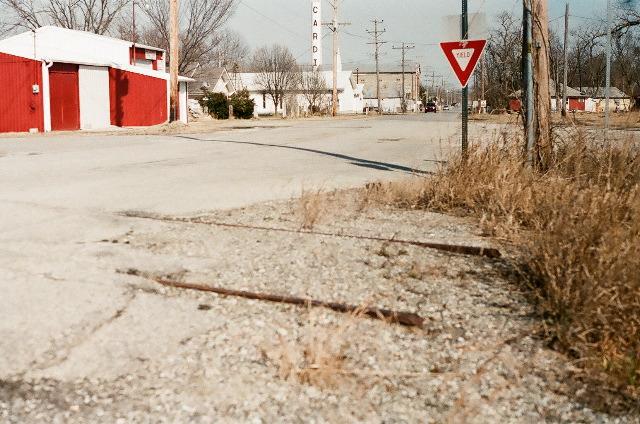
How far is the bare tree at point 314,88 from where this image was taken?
84.8 meters

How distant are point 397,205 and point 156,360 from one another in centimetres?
520

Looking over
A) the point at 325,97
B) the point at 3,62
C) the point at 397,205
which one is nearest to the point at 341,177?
the point at 397,205

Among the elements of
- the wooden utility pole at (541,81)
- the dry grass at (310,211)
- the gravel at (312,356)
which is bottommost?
the gravel at (312,356)

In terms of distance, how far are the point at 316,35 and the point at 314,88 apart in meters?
11.0

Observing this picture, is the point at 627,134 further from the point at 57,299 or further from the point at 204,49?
the point at 204,49

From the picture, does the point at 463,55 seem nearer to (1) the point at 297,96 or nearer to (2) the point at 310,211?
(2) the point at 310,211

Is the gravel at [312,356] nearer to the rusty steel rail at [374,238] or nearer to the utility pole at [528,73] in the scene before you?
the rusty steel rail at [374,238]

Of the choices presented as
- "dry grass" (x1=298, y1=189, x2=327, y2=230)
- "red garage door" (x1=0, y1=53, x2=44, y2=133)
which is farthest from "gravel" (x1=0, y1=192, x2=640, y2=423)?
"red garage door" (x1=0, y1=53, x2=44, y2=133)

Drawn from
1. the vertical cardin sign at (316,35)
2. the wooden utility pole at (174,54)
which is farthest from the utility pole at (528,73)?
the vertical cardin sign at (316,35)

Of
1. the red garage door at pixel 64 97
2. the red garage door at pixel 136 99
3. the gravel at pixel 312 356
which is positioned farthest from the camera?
the red garage door at pixel 136 99

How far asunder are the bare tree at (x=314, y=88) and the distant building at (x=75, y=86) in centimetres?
4162

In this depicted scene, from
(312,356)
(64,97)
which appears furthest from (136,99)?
(312,356)

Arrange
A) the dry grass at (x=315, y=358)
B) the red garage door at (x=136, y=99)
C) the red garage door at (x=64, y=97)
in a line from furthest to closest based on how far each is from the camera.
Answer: the red garage door at (x=136, y=99) < the red garage door at (x=64, y=97) < the dry grass at (x=315, y=358)

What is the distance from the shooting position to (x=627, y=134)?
8.09m
